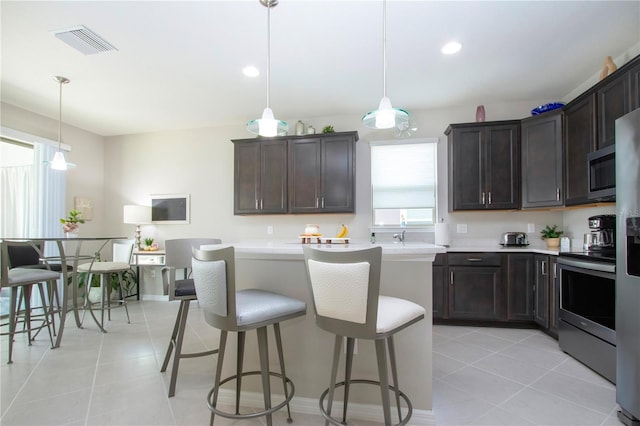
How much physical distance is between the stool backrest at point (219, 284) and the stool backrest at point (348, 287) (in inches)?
15.3

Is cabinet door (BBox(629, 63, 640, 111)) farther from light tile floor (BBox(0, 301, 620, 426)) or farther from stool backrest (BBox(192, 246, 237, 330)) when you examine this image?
stool backrest (BBox(192, 246, 237, 330))

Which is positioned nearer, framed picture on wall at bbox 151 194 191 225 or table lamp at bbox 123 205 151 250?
table lamp at bbox 123 205 151 250

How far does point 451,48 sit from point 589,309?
2.46m

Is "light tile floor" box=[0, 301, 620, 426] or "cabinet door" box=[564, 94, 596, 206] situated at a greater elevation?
"cabinet door" box=[564, 94, 596, 206]

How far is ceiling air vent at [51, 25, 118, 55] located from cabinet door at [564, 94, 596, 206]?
14.4 ft

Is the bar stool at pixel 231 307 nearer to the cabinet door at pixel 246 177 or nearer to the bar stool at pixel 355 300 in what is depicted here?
the bar stool at pixel 355 300

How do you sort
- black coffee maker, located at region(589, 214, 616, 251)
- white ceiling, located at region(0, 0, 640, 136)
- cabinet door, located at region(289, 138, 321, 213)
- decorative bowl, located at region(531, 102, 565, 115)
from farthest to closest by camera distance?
1. cabinet door, located at region(289, 138, 321, 213)
2. decorative bowl, located at region(531, 102, 565, 115)
3. black coffee maker, located at region(589, 214, 616, 251)
4. white ceiling, located at region(0, 0, 640, 136)

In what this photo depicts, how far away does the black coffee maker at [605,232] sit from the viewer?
99.9 inches

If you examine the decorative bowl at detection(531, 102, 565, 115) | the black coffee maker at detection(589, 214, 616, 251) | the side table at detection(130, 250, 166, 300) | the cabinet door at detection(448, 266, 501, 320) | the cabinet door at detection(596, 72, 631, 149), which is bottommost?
the cabinet door at detection(448, 266, 501, 320)

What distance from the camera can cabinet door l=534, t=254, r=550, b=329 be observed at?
3012 mm

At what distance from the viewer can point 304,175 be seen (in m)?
4.01

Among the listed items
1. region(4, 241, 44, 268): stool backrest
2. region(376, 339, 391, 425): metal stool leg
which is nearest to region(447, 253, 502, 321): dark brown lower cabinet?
region(376, 339, 391, 425): metal stool leg

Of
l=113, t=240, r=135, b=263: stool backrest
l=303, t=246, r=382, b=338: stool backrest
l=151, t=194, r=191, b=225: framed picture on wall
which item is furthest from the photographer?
l=151, t=194, r=191, b=225: framed picture on wall

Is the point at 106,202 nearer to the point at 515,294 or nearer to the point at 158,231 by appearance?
the point at 158,231
